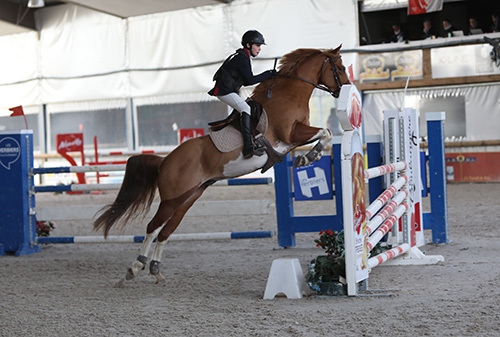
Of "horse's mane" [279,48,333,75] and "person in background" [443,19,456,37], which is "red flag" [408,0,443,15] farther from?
"horse's mane" [279,48,333,75]

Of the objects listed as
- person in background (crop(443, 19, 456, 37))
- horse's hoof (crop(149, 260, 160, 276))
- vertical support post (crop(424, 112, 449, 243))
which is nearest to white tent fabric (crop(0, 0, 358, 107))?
person in background (crop(443, 19, 456, 37))

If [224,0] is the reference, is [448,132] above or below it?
below

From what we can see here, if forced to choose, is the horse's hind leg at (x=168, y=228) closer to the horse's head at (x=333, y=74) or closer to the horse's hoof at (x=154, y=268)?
the horse's hoof at (x=154, y=268)

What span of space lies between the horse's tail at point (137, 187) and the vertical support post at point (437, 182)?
8.29 ft

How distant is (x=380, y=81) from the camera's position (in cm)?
1538

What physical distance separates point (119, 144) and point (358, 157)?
15.4 meters

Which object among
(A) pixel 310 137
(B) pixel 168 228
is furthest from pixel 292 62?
(B) pixel 168 228

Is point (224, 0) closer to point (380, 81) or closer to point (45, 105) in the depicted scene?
point (380, 81)

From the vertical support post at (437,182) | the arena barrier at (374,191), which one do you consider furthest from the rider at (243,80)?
the vertical support post at (437,182)

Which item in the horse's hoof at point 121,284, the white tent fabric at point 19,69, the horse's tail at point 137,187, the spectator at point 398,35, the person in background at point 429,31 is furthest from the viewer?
the white tent fabric at point 19,69

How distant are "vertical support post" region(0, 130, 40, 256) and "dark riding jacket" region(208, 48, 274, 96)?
8.39 feet

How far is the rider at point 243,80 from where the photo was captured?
525 centimetres

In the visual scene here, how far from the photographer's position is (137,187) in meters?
5.60

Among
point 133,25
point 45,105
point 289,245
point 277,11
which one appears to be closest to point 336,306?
point 289,245
